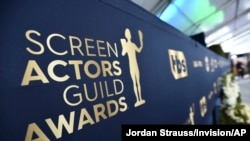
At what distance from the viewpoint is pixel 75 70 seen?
548 millimetres

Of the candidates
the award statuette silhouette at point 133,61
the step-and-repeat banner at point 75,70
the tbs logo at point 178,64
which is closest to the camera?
the step-and-repeat banner at point 75,70

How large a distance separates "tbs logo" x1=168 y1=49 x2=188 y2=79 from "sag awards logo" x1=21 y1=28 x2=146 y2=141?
543 mm

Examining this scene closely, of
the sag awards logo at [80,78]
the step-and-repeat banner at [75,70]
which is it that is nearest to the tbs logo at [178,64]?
the step-and-repeat banner at [75,70]

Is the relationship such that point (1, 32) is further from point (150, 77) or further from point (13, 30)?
point (150, 77)

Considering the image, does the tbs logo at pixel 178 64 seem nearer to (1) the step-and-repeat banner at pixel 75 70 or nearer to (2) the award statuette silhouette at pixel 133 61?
(1) the step-and-repeat banner at pixel 75 70

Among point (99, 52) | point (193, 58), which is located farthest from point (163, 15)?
point (99, 52)

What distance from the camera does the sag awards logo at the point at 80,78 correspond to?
0.46 m

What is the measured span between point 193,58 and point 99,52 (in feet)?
4.42

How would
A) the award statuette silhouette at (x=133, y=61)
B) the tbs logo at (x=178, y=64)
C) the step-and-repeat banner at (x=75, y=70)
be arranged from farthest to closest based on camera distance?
the tbs logo at (x=178, y=64)
the award statuette silhouette at (x=133, y=61)
the step-and-repeat banner at (x=75, y=70)

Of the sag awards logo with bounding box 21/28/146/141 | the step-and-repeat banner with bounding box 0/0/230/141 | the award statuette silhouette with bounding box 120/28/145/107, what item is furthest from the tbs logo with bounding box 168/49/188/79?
the sag awards logo with bounding box 21/28/146/141

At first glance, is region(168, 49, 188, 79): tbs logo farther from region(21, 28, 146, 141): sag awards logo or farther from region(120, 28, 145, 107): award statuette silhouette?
region(21, 28, 146, 141): sag awards logo

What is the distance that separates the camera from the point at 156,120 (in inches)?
39.6

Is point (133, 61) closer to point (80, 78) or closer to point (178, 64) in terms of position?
point (80, 78)

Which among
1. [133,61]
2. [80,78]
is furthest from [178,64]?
[80,78]
